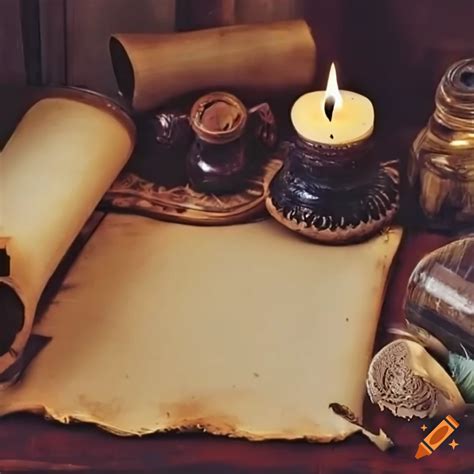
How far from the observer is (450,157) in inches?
28.0

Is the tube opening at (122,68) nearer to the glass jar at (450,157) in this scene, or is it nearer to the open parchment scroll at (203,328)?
the open parchment scroll at (203,328)

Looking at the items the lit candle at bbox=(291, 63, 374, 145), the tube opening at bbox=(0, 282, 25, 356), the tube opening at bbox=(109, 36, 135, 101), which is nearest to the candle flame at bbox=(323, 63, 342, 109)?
the lit candle at bbox=(291, 63, 374, 145)

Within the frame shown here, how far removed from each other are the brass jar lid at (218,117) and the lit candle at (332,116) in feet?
0.14

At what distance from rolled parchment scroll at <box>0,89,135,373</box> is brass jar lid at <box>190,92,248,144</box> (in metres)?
0.05

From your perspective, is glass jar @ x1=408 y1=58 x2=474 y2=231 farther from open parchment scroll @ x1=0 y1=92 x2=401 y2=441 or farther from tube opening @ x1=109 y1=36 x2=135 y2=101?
tube opening @ x1=109 y1=36 x2=135 y2=101

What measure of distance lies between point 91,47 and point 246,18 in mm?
116

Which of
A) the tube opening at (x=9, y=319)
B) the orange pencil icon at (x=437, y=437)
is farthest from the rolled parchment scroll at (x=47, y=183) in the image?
the orange pencil icon at (x=437, y=437)

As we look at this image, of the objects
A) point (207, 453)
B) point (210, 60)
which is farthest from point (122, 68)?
point (207, 453)

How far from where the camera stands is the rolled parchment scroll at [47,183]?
62cm

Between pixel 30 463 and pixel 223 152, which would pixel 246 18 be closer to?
pixel 223 152

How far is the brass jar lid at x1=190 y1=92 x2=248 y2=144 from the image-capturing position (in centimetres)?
73

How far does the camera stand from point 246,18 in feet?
2.47

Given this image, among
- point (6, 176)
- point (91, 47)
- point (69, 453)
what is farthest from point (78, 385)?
point (91, 47)

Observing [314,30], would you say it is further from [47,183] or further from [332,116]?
[47,183]
